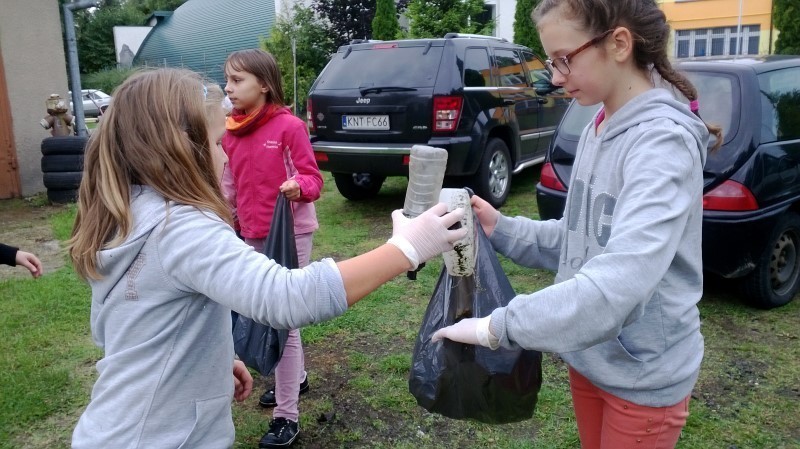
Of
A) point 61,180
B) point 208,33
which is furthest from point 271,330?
point 208,33

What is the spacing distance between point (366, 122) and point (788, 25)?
1635cm

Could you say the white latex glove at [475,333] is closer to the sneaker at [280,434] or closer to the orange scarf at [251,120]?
the sneaker at [280,434]

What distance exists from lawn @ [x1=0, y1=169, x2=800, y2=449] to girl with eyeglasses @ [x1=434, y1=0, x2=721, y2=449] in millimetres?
1685

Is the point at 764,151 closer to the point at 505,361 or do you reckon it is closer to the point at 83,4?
the point at 505,361

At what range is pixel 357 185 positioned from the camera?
8789 mm

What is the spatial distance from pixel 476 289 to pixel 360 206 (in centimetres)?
677

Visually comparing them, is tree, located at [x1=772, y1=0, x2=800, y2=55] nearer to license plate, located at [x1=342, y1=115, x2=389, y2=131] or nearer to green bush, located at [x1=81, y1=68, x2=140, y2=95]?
license plate, located at [x1=342, y1=115, x2=389, y2=131]

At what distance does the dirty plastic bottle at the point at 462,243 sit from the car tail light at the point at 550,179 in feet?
10.8

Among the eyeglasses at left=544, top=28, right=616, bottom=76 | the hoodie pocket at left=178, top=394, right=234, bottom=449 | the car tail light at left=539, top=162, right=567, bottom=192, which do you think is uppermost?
the eyeglasses at left=544, top=28, right=616, bottom=76

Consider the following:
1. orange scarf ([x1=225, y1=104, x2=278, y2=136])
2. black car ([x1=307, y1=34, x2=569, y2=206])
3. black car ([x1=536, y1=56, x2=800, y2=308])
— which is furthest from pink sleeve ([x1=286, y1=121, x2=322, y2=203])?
black car ([x1=307, y1=34, x2=569, y2=206])

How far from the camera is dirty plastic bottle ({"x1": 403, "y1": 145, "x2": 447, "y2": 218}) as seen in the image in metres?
1.72

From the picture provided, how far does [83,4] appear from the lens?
10.0 metres

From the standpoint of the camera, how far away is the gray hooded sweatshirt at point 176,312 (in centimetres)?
145

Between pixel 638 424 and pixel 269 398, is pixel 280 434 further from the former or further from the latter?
pixel 638 424
